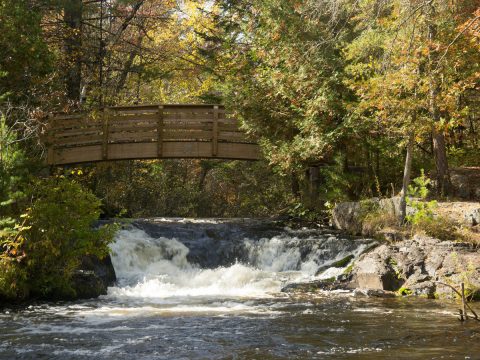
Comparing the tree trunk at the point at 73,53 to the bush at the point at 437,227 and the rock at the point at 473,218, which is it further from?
the rock at the point at 473,218

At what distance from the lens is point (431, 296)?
9.66 metres

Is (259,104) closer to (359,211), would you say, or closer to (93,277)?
(359,211)

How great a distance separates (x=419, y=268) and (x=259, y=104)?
6.84 metres

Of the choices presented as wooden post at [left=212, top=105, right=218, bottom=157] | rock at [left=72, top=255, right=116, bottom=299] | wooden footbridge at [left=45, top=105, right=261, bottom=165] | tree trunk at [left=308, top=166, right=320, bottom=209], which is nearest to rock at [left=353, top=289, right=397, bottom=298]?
rock at [left=72, top=255, right=116, bottom=299]

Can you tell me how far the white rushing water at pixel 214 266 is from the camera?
1098cm

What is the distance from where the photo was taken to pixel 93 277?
1030 centimetres

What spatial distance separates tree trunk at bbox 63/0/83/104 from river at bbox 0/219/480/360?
6.10 m

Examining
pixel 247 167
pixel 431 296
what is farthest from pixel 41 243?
pixel 247 167

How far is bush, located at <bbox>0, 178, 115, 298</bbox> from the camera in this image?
9.02 m

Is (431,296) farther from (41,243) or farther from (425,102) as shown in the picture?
(41,243)

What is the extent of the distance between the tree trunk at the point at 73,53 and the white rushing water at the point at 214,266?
593 centimetres

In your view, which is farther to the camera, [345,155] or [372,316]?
[345,155]

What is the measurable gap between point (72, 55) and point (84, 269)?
359 inches

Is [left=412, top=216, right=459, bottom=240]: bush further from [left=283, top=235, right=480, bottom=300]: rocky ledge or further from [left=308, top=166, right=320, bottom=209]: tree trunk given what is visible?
[left=308, top=166, right=320, bottom=209]: tree trunk
